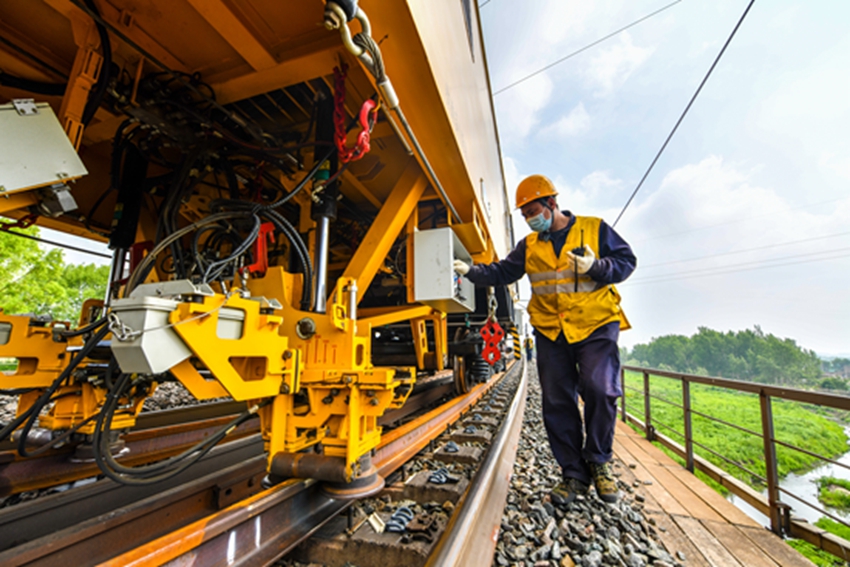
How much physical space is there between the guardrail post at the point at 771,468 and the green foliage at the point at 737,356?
203ft

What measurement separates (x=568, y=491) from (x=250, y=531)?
1630mm

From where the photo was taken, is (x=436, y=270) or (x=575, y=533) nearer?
(x=575, y=533)

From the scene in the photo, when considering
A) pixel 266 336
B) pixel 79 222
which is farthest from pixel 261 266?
pixel 79 222

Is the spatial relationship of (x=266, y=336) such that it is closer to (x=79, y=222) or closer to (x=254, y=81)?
(x=254, y=81)

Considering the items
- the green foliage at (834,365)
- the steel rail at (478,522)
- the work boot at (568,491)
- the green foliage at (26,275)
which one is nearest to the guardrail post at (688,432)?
the work boot at (568,491)

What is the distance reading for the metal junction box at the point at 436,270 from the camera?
8.73 feet

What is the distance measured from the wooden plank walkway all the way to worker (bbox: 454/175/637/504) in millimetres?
317

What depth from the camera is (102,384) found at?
7.66 feet

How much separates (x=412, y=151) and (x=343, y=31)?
0.99 m

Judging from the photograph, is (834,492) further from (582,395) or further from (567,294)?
(567,294)

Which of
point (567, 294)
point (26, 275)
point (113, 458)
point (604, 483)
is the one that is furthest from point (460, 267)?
point (26, 275)

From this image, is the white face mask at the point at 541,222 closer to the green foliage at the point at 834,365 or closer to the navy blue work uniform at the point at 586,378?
the navy blue work uniform at the point at 586,378

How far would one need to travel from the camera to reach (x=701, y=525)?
6.39 ft

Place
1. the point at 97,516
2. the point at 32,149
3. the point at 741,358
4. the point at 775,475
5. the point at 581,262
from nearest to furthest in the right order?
the point at 32,149
the point at 97,516
the point at 581,262
the point at 775,475
the point at 741,358
